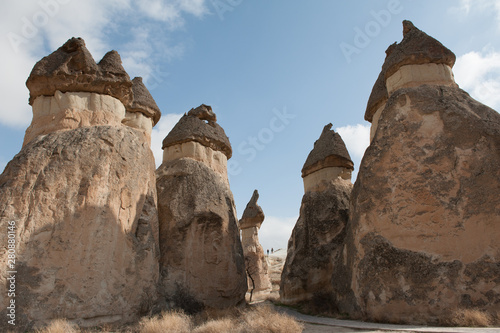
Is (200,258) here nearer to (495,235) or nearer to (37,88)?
(37,88)

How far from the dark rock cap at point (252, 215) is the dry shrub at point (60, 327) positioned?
1304 centimetres

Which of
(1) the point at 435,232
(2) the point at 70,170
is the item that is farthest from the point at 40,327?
(1) the point at 435,232

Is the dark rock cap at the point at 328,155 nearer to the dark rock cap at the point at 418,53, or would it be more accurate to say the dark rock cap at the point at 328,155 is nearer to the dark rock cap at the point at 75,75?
the dark rock cap at the point at 418,53

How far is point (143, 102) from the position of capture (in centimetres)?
976

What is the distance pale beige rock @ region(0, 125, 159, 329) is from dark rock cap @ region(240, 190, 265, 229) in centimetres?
A: 1132

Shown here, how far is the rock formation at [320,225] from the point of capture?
32.7ft

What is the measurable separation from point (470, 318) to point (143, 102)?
8360 millimetres

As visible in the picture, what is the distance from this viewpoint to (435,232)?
19.3ft

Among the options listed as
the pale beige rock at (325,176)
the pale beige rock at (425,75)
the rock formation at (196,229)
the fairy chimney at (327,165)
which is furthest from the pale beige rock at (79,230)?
the fairy chimney at (327,165)

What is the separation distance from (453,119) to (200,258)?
5475mm

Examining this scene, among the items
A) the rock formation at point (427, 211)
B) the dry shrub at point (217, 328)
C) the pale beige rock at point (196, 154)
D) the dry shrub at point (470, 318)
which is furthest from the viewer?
the pale beige rock at point (196, 154)

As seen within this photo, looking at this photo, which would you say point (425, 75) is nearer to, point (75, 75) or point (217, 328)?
point (217, 328)

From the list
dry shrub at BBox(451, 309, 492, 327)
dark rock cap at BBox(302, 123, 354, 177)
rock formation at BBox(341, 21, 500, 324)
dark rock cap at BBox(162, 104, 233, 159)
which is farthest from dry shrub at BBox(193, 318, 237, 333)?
dark rock cap at BBox(302, 123, 354, 177)

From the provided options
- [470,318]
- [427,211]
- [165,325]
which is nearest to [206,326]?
[165,325]
